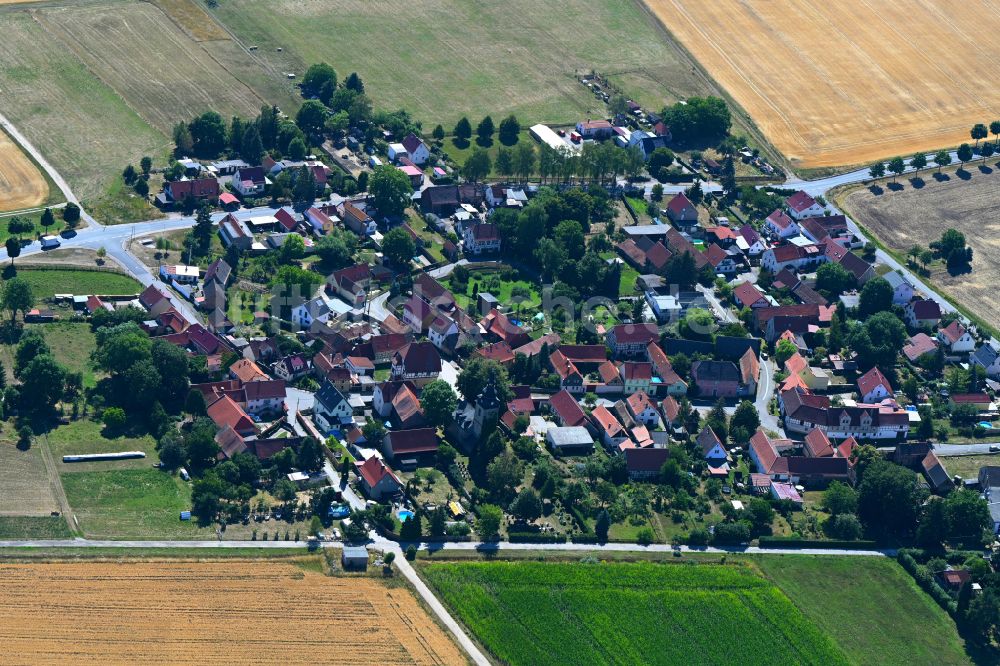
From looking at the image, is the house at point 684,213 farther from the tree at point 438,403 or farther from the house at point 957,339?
the tree at point 438,403

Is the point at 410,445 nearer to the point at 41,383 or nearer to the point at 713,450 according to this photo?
the point at 713,450

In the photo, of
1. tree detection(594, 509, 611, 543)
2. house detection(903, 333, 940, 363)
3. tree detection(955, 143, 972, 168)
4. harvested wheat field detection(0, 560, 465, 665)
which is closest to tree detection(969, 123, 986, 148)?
tree detection(955, 143, 972, 168)

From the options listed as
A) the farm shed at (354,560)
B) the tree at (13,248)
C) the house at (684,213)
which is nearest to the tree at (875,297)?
the house at (684,213)

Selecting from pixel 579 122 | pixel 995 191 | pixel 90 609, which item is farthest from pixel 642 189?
pixel 90 609

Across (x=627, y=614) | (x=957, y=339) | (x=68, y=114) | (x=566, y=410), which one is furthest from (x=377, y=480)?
(x=68, y=114)

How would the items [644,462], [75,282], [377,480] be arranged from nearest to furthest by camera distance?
[377,480], [644,462], [75,282]

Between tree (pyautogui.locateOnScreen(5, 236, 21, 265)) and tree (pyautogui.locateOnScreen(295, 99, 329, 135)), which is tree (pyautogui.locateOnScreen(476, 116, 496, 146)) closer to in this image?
tree (pyautogui.locateOnScreen(295, 99, 329, 135))
